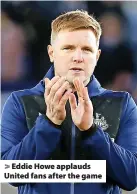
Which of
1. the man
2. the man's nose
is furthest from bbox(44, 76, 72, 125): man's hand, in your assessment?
the man's nose

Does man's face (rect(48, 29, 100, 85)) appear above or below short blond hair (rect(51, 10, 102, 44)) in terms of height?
below

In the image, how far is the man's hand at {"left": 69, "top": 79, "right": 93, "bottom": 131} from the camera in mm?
1411

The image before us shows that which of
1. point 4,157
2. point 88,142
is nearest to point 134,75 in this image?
point 88,142

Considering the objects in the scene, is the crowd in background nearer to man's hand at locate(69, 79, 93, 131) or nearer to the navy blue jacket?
the navy blue jacket

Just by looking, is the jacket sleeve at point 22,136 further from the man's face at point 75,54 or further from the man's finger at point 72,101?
the man's face at point 75,54

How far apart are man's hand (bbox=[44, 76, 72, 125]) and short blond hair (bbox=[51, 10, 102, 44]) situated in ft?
0.77

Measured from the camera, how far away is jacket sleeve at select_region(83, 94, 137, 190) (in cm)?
143

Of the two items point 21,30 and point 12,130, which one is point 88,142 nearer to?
point 12,130

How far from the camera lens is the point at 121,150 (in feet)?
4.79

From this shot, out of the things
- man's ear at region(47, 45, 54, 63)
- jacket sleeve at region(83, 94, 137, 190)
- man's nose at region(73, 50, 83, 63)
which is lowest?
jacket sleeve at region(83, 94, 137, 190)

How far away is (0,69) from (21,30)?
0.19 meters

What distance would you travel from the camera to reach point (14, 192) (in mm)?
1514

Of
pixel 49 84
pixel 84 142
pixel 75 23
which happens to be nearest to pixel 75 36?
pixel 75 23

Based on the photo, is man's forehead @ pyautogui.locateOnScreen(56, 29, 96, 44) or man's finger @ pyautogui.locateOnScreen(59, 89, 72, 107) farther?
man's forehead @ pyautogui.locateOnScreen(56, 29, 96, 44)
